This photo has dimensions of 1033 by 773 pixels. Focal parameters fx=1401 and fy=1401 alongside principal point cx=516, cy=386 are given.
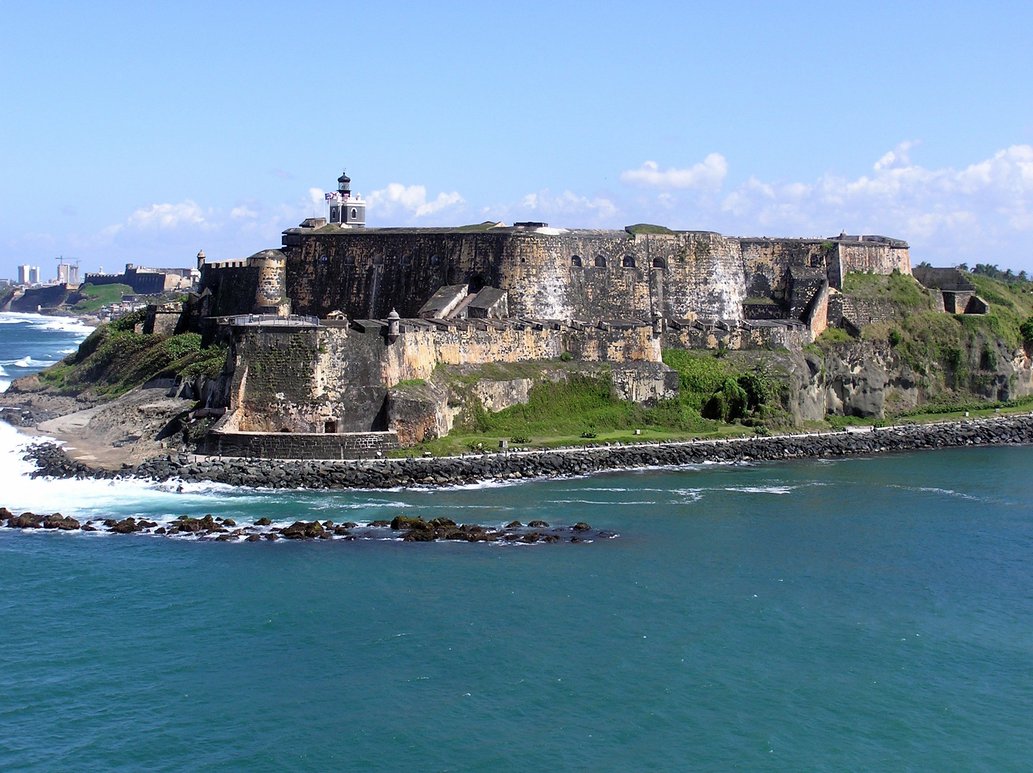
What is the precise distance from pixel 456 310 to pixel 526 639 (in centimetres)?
2794

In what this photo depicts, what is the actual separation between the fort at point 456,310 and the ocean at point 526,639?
185 inches

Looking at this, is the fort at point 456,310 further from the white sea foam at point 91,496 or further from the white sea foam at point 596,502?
the white sea foam at point 596,502

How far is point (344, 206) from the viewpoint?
66000 mm

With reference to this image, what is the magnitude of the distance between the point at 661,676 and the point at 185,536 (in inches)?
572

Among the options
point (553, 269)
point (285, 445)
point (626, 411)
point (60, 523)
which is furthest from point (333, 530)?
point (553, 269)

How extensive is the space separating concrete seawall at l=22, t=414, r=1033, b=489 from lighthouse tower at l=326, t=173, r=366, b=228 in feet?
75.5

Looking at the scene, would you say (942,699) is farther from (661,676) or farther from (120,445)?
(120,445)

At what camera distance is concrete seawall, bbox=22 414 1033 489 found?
41.6 meters

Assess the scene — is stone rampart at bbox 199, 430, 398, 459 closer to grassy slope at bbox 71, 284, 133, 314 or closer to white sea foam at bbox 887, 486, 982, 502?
white sea foam at bbox 887, 486, 982, 502

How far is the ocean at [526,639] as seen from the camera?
22.7 metres

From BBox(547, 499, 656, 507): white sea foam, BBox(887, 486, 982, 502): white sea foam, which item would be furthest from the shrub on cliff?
BBox(547, 499, 656, 507): white sea foam

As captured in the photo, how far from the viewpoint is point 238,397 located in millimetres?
44125

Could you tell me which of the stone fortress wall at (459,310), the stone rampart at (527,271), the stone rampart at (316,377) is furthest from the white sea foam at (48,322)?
the stone rampart at (316,377)

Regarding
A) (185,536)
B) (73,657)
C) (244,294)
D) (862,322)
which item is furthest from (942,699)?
(244,294)
